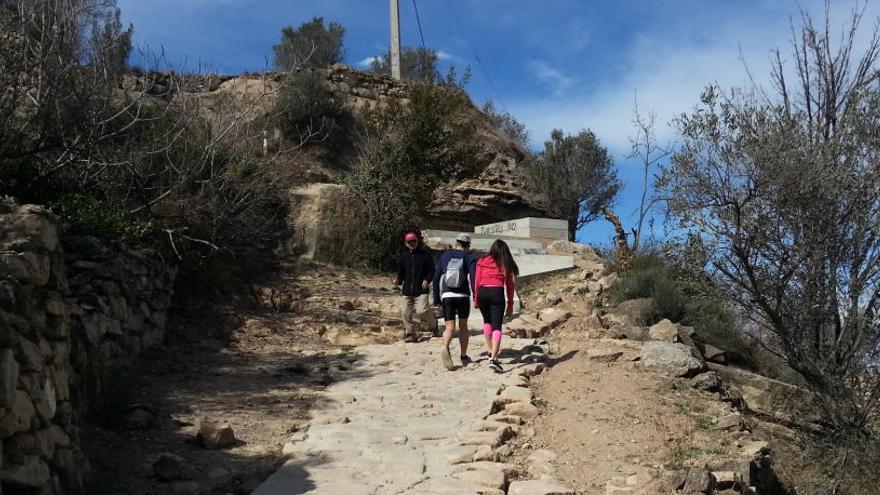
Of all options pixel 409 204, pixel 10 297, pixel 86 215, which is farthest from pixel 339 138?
pixel 10 297

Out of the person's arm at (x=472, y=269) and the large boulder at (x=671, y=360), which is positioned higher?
the person's arm at (x=472, y=269)

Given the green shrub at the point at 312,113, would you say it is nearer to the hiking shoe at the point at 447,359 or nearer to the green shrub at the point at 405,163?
the green shrub at the point at 405,163

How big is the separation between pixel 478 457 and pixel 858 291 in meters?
4.87

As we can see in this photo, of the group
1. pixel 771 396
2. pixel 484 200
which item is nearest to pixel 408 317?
pixel 771 396

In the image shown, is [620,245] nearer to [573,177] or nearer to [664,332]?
[664,332]

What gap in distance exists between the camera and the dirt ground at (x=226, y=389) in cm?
614

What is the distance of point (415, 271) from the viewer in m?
11.3

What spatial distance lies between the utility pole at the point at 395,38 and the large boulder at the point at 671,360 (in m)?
24.5

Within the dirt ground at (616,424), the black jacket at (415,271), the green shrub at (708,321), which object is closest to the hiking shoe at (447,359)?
the dirt ground at (616,424)

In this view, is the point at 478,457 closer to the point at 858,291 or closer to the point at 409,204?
the point at 858,291

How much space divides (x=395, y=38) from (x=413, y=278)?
2309 cm

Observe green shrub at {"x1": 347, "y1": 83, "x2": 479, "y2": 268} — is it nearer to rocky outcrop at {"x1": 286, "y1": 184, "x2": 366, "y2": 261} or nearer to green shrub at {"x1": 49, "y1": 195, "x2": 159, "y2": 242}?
rocky outcrop at {"x1": 286, "y1": 184, "x2": 366, "y2": 261}

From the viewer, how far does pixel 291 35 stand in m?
39.8

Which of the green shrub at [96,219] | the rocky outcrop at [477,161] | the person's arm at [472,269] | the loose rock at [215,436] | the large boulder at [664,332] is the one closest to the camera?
the loose rock at [215,436]
